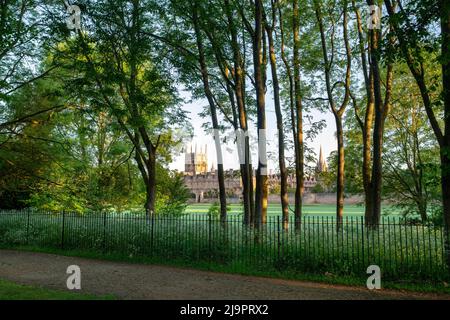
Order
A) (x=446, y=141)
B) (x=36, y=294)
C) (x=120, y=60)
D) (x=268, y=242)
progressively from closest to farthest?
(x=36, y=294)
(x=446, y=141)
(x=268, y=242)
(x=120, y=60)

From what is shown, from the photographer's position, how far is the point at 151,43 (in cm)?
1891

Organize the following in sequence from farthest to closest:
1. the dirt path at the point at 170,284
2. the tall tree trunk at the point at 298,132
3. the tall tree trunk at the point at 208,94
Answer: the tall tree trunk at the point at 298,132 < the tall tree trunk at the point at 208,94 < the dirt path at the point at 170,284

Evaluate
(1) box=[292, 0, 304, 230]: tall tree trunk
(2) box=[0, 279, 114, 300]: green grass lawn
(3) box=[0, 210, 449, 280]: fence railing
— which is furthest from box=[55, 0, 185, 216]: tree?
(2) box=[0, 279, 114, 300]: green grass lawn

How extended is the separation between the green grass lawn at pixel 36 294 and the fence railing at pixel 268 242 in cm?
561

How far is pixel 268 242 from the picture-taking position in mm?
13531

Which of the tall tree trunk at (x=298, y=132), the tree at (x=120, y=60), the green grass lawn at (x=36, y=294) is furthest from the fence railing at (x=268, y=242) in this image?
the green grass lawn at (x=36, y=294)

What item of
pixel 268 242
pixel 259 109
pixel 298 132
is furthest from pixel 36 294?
pixel 298 132

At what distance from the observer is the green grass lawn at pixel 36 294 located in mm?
8602

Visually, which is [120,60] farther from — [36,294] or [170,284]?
[36,294]

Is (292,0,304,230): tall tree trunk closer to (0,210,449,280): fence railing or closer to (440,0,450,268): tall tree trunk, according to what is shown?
(0,210,449,280): fence railing

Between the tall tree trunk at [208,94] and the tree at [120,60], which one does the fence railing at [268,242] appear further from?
the tall tree trunk at [208,94]

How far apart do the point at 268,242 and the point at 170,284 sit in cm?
408

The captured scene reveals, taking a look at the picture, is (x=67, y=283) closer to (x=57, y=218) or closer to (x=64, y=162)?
(x=57, y=218)

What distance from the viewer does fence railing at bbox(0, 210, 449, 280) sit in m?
11.3
